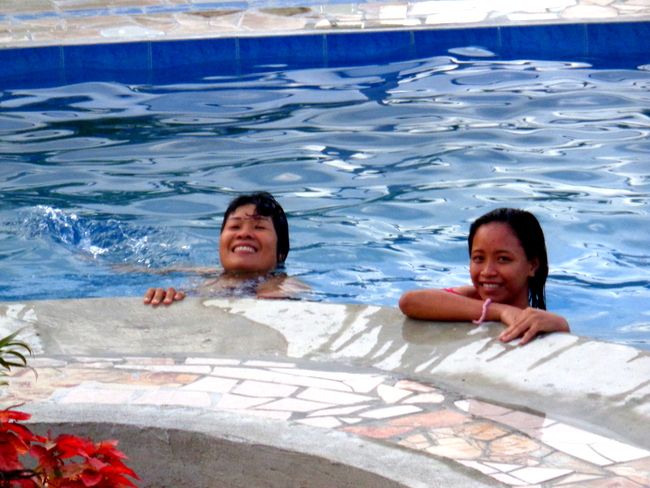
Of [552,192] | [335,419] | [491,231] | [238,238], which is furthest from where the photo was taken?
[552,192]

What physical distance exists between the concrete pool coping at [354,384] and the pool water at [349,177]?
1.73 m

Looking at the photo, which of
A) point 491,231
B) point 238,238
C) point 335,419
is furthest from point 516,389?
point 238,238

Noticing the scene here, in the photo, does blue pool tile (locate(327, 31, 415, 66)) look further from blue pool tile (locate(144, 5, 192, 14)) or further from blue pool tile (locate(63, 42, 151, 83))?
blue pool tile (locate(144, 5, 192, 14))

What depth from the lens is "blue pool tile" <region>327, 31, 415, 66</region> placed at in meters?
9.68

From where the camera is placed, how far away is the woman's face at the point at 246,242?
15.4ft

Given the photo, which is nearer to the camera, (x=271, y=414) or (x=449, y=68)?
(x=271, y=414)

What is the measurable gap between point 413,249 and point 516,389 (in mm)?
2951

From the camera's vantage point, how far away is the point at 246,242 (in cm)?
471

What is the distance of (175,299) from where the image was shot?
363cm

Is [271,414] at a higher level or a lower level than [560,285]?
higher

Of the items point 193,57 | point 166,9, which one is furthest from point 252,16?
point 166,9

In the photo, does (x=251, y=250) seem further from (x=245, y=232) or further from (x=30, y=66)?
(x=30, y=66)

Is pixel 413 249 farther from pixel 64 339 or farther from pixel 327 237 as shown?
pixel 64 339

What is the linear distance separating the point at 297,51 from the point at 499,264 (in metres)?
6.63
